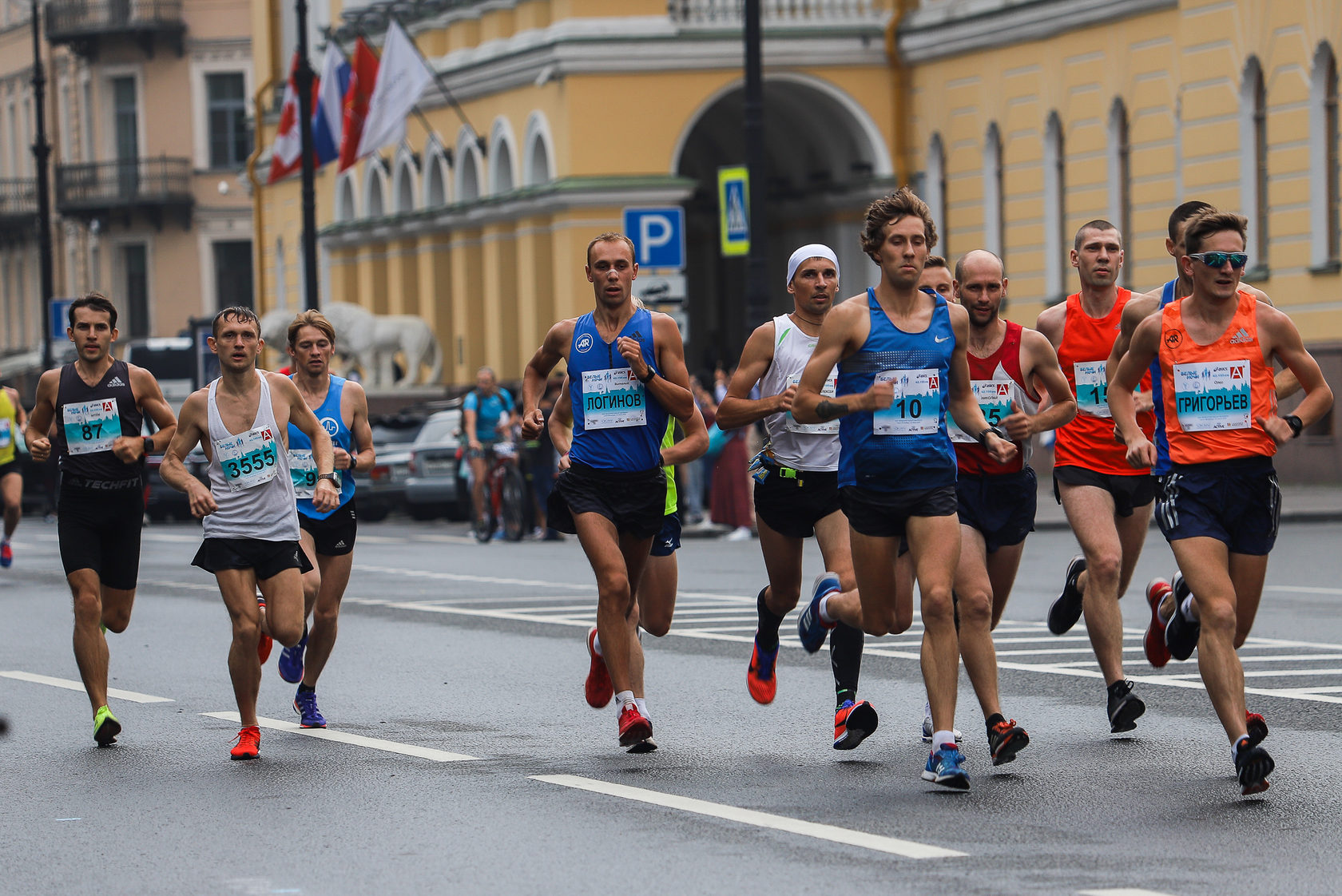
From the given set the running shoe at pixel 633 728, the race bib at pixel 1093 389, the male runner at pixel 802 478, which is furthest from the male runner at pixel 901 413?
the race bib at pixel 1093 389

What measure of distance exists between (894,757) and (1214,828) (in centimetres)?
193

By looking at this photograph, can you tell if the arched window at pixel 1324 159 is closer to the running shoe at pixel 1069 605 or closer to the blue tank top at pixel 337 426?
the running shoe at pixel 1069 605

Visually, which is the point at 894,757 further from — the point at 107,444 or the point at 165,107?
the point at 165,107

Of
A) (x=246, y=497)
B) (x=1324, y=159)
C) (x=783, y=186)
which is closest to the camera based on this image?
(x=246, y=497)

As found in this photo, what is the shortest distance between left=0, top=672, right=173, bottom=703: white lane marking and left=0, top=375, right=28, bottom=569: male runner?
8.99 metres

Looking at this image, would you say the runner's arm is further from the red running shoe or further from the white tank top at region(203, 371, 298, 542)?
the white tank top at region(203, 371, 298, 542)

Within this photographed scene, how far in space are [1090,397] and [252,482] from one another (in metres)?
3.53

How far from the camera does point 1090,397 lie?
1054cm

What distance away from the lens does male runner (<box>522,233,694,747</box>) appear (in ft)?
32.8

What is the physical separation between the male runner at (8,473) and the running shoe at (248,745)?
1289cm

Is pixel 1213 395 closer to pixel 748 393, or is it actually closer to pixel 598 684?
pixel 748 393

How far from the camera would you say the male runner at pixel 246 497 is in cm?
1020

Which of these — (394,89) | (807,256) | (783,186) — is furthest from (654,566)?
(783,186)

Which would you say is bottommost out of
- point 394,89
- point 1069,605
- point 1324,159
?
point 1069,605
